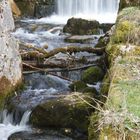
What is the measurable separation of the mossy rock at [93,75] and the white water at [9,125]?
77.1 inches

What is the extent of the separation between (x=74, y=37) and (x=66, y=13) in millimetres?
6527

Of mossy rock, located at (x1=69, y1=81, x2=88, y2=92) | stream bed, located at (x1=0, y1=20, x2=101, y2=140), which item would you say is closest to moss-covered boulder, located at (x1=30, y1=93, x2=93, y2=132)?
stream bed, located at (x1=0, y1=20, x2=101, y2=140)

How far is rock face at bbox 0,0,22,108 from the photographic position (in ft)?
27.8

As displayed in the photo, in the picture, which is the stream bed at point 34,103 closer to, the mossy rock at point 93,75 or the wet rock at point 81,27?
the mossy rock at point 93,75

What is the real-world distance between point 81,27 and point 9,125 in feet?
25.0

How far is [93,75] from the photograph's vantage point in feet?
30.4

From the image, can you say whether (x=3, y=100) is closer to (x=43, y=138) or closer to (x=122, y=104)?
(x=43, y=138)

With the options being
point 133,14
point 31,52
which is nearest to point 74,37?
point 31,52

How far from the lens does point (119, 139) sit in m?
4.00

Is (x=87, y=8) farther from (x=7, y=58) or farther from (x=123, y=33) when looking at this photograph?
(x=123, y=33)

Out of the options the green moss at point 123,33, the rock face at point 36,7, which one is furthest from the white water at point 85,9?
the green moss at point 123,33

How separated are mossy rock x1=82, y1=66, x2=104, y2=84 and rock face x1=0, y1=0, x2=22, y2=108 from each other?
4.76ft

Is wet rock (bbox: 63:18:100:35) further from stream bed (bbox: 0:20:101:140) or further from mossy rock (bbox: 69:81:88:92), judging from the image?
mossy rock (bbox: 69:81:88:92)

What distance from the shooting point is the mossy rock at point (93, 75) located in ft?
30.4
